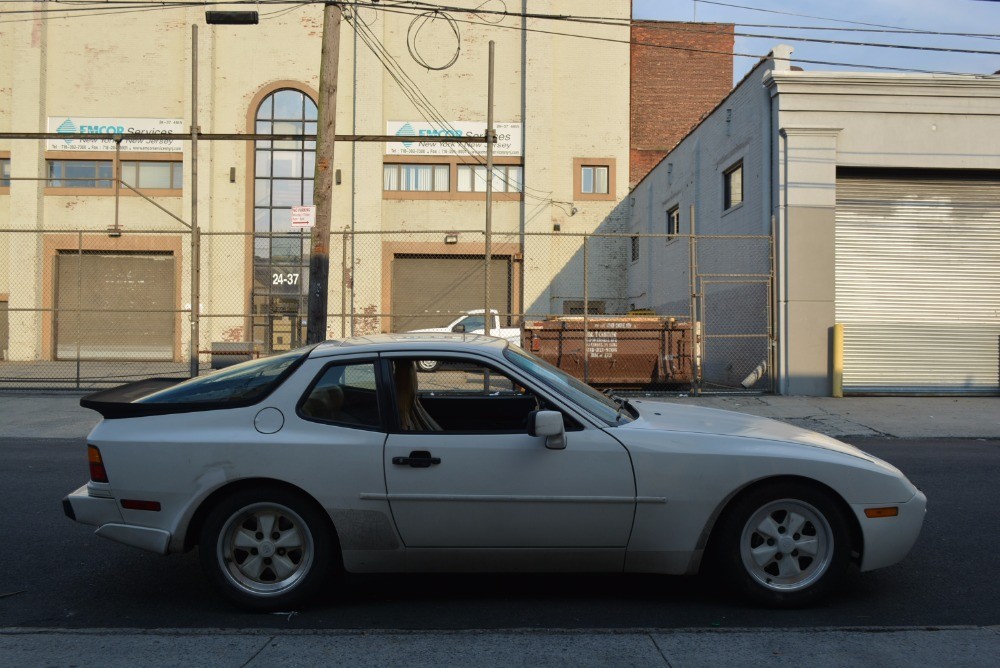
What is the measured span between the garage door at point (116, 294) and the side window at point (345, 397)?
23731 mm

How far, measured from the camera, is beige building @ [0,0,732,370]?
27984 millimetres

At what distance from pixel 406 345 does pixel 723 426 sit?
6.28 ft

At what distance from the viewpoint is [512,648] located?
394cm

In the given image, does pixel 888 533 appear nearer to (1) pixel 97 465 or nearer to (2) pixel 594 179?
(1) pixel 97 465

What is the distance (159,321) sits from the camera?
89.7 feet

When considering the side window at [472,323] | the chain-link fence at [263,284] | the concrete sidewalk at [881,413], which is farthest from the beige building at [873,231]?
the chain-link fence at [263,284]

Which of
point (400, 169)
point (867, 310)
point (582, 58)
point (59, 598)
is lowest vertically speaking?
point (59, 598)

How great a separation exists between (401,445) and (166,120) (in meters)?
27.7

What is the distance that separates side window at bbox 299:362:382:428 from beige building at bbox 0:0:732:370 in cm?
2279

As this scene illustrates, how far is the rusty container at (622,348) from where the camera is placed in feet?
55.7

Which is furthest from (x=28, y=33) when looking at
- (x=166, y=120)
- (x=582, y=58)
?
(x=582, y=58)

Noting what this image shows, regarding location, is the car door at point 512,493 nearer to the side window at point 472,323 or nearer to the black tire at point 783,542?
the black tire at point 783,542

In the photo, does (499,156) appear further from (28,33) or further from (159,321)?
(28,33)

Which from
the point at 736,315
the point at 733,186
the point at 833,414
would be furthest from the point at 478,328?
the point at 833,414
